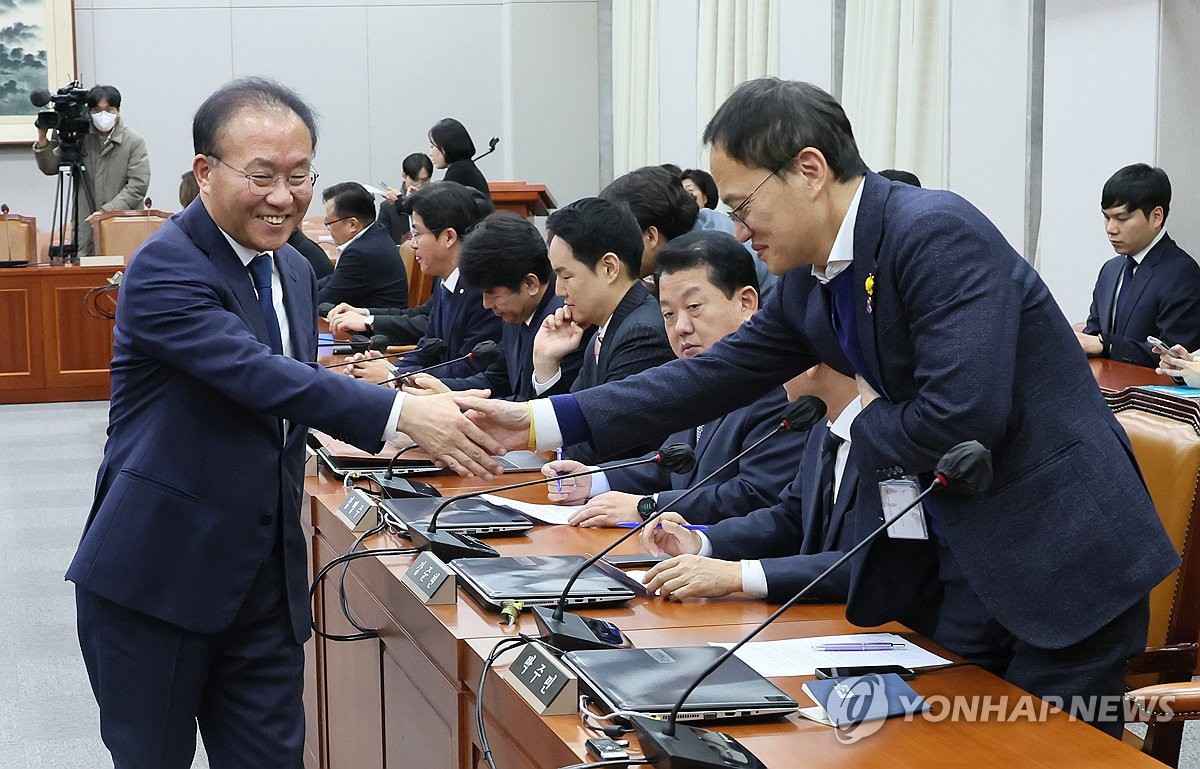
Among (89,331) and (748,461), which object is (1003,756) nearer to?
(748,461)

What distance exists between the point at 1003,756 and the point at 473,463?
115cm

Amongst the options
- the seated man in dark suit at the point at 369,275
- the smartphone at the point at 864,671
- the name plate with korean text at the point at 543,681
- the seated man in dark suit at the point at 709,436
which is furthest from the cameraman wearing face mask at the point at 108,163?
the smartphone at the point at 864,671

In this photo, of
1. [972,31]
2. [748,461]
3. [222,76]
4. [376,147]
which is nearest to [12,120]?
[222,76]

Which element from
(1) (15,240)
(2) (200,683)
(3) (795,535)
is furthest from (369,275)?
(2) (200,683)

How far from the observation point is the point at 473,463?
2.33 metres

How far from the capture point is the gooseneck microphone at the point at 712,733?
4.32 feet

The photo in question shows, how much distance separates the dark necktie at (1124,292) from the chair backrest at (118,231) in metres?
6.01

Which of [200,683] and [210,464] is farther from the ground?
[210,464]

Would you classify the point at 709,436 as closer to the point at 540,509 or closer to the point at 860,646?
the point at 540,509

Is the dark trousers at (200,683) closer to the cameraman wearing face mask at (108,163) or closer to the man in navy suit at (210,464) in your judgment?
the man in navy suit at (210,464)

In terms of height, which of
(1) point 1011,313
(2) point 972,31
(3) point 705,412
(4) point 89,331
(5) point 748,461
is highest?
(2) point 972,31

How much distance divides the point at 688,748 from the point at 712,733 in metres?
0.08

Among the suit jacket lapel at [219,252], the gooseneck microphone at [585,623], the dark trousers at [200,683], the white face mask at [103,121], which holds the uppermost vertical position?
the white face mask at [103,121]

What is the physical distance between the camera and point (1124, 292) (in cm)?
485
